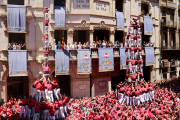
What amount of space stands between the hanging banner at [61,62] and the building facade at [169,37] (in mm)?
17658

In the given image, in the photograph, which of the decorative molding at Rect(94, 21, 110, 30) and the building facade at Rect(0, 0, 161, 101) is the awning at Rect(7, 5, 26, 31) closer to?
the building facade at Rect(0, 0, 161, 101)

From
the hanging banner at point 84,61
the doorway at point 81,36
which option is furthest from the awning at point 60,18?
the hanging banner at point 84,61

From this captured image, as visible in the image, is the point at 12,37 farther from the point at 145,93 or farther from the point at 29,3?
the point at 145,93

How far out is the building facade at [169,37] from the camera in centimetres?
3338

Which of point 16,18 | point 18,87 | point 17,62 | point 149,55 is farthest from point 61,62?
point 149,55

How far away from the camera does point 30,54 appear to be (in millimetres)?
22031

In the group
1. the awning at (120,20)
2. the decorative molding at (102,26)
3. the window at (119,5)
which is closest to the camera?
the decorative molding at (102,26)

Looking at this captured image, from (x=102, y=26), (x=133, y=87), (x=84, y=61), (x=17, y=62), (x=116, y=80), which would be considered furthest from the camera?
(x=116, y=80)

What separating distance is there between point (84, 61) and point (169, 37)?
1949 cm

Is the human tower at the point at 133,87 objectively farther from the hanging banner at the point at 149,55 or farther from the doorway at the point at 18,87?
the doorway at the point at 18,87

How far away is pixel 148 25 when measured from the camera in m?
29.4

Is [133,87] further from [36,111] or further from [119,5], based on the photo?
[119,5]

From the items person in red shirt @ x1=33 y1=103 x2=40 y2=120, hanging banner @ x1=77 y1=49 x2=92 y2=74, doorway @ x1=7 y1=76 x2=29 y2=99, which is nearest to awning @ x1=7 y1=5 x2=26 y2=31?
doorway @ x1=7 y1=76 x2=29 y2=99

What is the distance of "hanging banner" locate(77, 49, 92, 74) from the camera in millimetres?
22211
